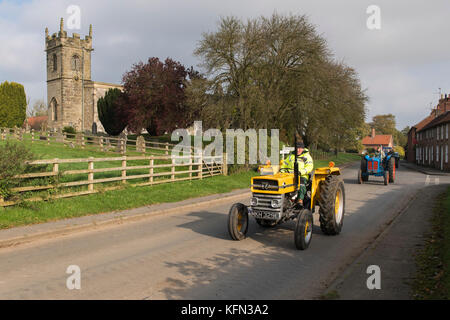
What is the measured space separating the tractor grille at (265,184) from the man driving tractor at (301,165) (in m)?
0.79

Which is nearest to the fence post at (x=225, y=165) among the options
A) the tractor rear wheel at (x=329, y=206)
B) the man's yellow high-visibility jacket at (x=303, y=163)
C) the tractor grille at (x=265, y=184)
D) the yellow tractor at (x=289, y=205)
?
the yellow tractor at (x=289, y=205)

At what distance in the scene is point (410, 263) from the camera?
20.3 feet

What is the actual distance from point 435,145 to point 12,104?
5597cm

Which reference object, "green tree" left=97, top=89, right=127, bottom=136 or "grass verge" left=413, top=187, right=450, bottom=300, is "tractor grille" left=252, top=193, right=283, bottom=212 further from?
"green tree" left=97, top=89, right=127, bottom=136

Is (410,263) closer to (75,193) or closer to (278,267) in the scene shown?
(278,267)

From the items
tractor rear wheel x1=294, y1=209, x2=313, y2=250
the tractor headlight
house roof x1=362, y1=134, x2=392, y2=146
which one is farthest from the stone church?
house roof x1=362, y1=134, x2=392, y2=146

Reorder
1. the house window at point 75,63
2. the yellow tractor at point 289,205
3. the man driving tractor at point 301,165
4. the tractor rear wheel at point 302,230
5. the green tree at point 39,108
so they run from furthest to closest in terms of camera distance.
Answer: the green tree at point 39,108, the house window at point 75,63, the man driving tractor at point 301,165, the yellow tractor at point 289,205, the tractor rear wheel at point 302,230

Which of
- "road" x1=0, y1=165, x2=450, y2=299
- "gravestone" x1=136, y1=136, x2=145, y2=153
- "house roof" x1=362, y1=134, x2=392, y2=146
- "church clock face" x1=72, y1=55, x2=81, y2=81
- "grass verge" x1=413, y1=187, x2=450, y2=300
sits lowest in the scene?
"road" x1=0, y1=165, x2=450, y2=299

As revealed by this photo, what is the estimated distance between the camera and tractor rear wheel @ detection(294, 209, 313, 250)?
22.8ft

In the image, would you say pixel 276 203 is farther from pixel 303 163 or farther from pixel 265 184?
pixel 303 163

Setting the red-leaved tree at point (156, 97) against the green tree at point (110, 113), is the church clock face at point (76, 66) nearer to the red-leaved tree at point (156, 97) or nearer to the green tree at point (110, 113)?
the green tree at point (110, 113)

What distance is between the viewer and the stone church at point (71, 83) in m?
54.2

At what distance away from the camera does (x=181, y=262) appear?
20.8ft
